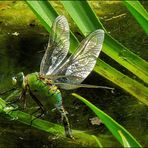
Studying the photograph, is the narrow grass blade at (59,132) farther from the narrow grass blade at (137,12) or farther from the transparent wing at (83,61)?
the narrow grass blade at (137,12)

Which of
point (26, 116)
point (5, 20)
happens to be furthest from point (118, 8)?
point (26, 116)

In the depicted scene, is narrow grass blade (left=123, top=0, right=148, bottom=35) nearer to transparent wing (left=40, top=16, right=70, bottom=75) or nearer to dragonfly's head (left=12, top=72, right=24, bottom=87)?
transparent wing (left=40, top=16, right=70, bottom=75)

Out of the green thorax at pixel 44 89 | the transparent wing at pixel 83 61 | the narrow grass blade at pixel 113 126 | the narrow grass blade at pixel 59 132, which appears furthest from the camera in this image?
the transparent wing at pixel 83 61

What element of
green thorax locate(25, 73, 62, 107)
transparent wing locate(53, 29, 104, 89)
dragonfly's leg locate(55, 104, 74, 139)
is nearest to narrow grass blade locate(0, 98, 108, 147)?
dragonfly's leg locate(55, 104, 74, 139)

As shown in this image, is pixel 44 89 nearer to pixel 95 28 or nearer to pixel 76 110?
pixel 76 110

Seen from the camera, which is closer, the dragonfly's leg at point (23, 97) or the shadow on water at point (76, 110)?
the shadow on water at point (76, 110)

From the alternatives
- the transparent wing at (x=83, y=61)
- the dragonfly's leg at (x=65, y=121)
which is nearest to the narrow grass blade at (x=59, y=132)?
the dragonfly's leg at (x=65, y=121)

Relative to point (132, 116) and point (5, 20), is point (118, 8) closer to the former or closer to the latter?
point (5, 20)

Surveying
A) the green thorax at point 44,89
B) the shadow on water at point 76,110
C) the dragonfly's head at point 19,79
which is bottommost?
the shadow on water at point 76,110
